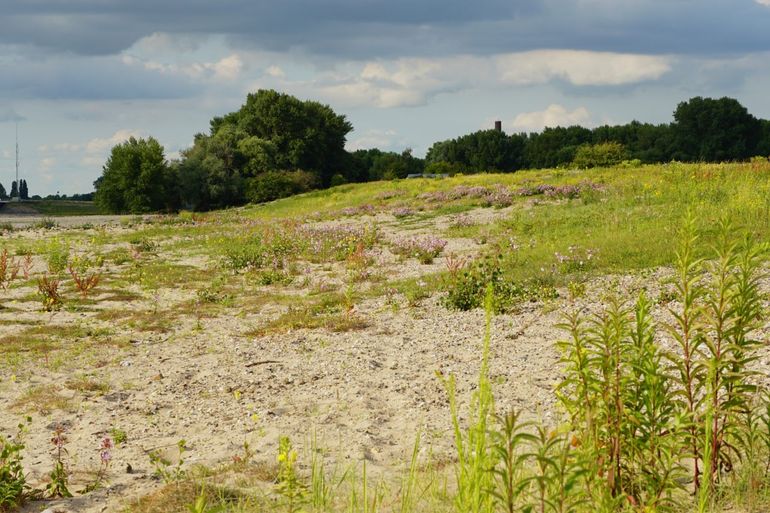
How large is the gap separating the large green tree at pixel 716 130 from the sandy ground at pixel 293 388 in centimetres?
6360

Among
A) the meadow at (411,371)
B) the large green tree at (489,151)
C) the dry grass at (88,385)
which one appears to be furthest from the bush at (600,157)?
the dry grass at (88,385)

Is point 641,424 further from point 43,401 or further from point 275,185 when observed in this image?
point 275,185

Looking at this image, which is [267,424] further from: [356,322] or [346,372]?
[356,322]

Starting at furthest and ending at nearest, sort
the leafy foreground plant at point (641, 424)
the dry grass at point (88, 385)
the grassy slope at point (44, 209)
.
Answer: the grassy slope at point (44, 209) → the dry grass at point (88, 385) → the leafy foreground plant at point (641, 424)

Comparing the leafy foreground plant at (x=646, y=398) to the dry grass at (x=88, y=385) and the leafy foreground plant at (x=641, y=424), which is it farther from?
the dry grass at (x=88, y=385)

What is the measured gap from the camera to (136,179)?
47.9 metres

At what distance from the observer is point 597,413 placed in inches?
141

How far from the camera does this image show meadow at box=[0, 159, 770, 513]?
3496 millimetres

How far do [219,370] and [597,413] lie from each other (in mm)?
5590

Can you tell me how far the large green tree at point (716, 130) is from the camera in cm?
6806

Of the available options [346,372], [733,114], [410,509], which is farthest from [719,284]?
[733,114]

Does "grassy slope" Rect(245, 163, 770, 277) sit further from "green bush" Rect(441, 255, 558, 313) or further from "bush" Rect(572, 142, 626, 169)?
"bush" Rect(572, 142, 626, 169)

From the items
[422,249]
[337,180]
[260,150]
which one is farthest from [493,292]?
[337,180]

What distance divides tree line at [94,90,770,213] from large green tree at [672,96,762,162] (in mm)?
94
